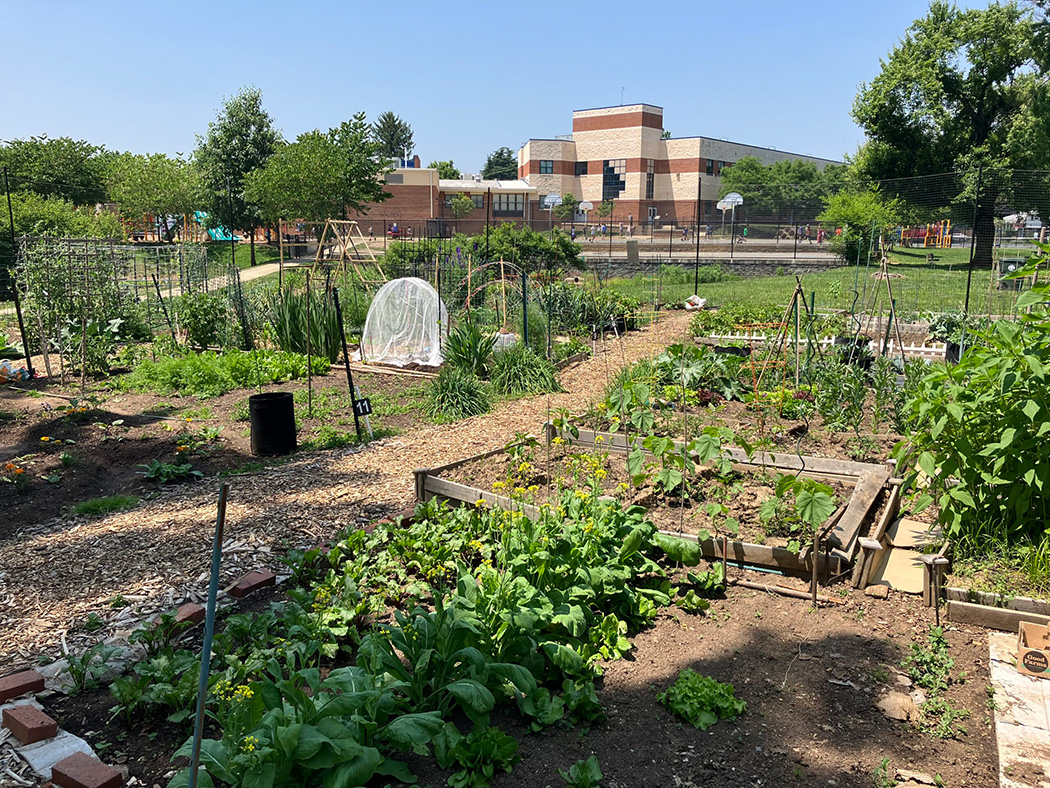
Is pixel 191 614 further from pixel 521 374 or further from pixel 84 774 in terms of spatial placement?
pixel 521 374

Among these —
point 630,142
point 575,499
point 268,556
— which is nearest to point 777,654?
point 575,499

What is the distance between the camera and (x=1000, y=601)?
12.3 ft

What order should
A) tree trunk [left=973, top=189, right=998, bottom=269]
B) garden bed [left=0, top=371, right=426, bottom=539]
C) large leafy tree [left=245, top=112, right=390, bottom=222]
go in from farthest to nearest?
large leafy tree [left=245, top=112, right=390, bottom=222], tree trunk [left=973, top=189, right=998, bottom=269], garden bed [left=0, top=371, right=426, bottom=539]

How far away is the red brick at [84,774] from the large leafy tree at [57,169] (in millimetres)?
37063

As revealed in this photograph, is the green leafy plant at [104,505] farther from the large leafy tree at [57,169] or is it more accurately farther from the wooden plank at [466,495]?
the large leafy tree at [57,169]

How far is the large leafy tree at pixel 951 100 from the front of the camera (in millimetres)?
29188

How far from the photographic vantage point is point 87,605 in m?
4.05

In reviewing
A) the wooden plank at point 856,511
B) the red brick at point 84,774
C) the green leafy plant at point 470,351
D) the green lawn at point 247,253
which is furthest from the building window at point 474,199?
the red brick at point 84,774

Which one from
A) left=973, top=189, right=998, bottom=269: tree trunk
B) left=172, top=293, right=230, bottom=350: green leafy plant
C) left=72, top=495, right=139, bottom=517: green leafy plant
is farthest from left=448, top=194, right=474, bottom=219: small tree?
left=72, top=495, right=139, bottom=517: green leafy plant

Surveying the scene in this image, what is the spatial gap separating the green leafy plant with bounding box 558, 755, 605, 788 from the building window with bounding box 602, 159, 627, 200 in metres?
64.1

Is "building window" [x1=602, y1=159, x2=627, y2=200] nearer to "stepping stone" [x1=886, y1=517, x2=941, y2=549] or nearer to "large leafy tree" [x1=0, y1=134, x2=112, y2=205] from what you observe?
"large leafy tree" [x1=0, y1=134, x2=112, y2=205]

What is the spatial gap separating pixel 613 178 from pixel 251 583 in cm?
6439

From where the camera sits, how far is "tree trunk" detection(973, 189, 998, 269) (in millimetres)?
21969

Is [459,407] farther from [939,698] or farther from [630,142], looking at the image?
[630,142]
